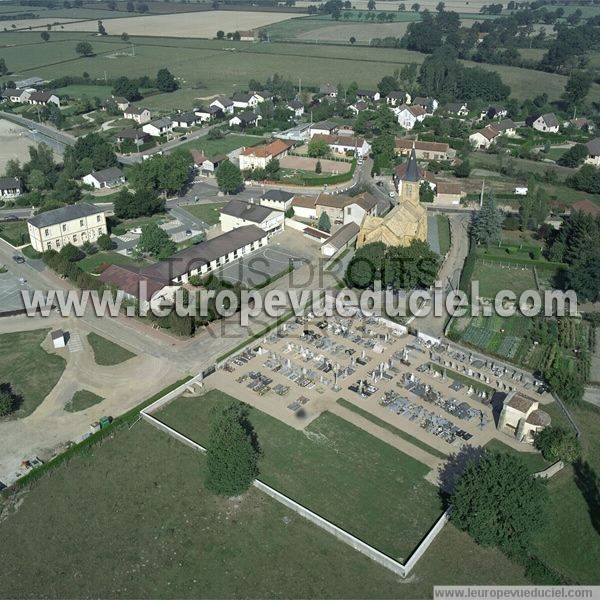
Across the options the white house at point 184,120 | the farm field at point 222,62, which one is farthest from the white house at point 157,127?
the farm field at point 222,62

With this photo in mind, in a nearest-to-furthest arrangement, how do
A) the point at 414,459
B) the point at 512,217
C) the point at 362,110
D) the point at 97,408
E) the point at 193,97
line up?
the point at 414,459 → the point at 97,408 → the point at 512,217 → the point at 362,110 → the point at 193,97

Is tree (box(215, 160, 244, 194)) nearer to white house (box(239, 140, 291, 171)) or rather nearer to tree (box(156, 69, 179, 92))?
white house (box(239, 140, 291, 171))

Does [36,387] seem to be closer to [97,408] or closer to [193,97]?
[97,408]

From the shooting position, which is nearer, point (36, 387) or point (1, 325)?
point (36, 387)

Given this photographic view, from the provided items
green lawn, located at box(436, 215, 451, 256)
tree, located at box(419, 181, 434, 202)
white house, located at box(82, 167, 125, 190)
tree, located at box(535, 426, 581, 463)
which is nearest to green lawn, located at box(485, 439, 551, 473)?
tree, located at box(535, 426, 581, 463)

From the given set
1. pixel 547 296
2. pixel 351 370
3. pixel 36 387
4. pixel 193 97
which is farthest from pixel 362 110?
pixel 36 387

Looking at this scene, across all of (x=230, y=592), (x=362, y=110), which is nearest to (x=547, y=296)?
(x=230, y=592)

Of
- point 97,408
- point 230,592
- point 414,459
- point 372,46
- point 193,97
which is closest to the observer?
point 230,592
